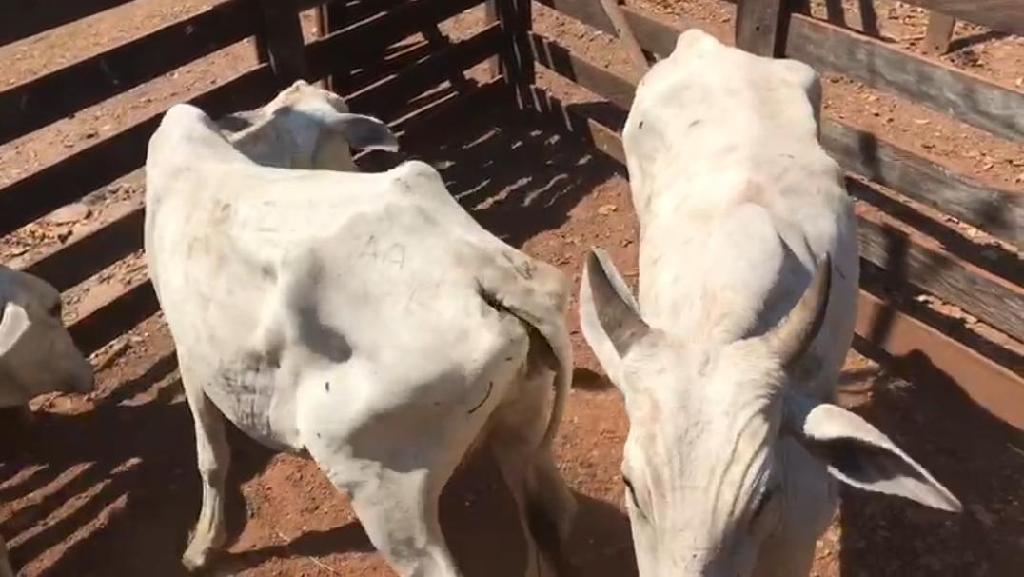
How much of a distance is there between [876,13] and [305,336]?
6.99 metres

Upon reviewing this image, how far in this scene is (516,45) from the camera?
26.1 ft

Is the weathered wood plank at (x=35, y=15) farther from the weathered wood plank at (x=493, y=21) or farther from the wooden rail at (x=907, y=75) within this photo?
the wooden rail at (x=907, y=75)

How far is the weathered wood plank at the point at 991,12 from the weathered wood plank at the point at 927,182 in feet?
2.30

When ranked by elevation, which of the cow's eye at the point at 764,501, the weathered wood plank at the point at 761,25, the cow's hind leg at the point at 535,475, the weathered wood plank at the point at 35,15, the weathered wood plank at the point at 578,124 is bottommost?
the weathered wood plank at the point at 578,124

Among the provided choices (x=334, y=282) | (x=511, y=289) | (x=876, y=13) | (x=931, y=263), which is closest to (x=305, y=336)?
(x=334, y=282)

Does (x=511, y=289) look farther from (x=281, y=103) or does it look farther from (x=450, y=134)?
(x=450, y=134)

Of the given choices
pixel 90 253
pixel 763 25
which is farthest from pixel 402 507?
pixel 763 25

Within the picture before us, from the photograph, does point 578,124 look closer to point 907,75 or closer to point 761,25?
point 761,25

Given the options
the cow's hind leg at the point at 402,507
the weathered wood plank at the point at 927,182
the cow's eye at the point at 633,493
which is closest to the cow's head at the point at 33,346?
the cow's hind leg at the point at 402,507

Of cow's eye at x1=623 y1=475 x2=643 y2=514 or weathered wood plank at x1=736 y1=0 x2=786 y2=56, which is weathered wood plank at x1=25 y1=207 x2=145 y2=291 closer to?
weathered wood plank at x1=736 y1=0 x2=786 y2=56

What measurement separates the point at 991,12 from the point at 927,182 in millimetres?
866

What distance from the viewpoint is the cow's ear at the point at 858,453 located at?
9.11ft

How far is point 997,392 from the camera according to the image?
498 cm

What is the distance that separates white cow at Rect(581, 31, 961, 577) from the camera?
107 inches
